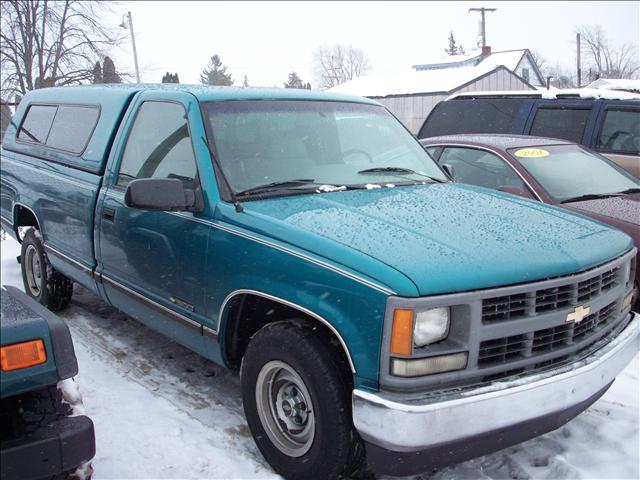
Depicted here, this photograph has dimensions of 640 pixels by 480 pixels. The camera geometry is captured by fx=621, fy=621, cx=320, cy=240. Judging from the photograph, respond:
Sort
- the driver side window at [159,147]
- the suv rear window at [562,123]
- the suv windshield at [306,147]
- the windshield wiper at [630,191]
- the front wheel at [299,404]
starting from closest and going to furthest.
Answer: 1. the front wheel at [299,404]
2. the suv windshield at [306,147]
3. the driver side window at [159,147]
4. the windshield wiper at [630,191]
5. the suv rear window at [562,123]

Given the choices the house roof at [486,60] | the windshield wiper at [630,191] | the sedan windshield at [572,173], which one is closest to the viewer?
the sedan windshield at [572,173]

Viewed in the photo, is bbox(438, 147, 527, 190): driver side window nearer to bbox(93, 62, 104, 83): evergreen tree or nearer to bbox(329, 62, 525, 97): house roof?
bbox(93, 62, 104, 83): evergreen tree

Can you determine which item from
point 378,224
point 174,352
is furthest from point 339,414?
point 174,352

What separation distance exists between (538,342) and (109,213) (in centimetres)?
272

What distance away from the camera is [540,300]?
261cm

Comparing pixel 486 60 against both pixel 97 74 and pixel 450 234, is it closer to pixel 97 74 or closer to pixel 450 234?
pixel 97 74

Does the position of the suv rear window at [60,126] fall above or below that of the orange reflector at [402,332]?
above

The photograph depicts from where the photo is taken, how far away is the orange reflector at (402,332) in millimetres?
2334

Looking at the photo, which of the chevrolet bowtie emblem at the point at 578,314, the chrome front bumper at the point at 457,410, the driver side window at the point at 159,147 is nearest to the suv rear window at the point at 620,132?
the chevrolet bowtie emblem at the point at 578,314

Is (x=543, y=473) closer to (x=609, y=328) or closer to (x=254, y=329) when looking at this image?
(x=609, y=328)

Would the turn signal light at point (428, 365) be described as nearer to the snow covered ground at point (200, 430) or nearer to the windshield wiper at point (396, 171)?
the snow covered ground at point (200, 430)

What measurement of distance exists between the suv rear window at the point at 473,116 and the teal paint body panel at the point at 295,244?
3935 mm

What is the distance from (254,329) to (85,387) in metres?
1.28

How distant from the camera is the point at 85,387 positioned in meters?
3.80
